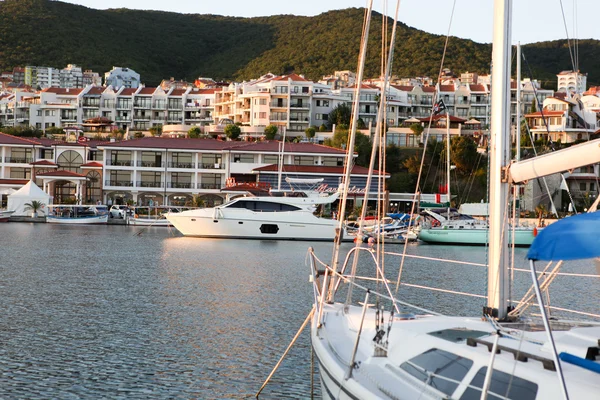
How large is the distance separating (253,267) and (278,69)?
150321 millimetres

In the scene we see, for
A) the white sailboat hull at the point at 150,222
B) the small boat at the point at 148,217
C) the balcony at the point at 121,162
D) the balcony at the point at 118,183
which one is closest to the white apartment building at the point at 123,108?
the balcony at the point at 121,162

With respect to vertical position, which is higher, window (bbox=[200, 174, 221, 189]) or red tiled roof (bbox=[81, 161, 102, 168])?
red tiled roof (bbox=[81, 161, 102, 168])

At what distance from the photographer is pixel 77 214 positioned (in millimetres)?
79500

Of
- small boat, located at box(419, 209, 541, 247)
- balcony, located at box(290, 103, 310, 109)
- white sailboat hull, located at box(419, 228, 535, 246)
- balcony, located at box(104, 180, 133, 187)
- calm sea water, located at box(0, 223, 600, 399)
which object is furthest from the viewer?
balcony, located at box(290, 103, 310, 109)

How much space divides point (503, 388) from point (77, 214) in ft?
240

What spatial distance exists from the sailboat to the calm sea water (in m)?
3.96

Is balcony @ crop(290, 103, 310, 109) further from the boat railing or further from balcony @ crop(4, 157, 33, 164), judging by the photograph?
the boat railing

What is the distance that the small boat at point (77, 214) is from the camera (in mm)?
77625

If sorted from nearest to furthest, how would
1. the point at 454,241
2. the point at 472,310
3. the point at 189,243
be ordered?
the point at 472,310 < the point at 189,243 < the point at 454,241

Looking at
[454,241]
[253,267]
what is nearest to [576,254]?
[253,267]

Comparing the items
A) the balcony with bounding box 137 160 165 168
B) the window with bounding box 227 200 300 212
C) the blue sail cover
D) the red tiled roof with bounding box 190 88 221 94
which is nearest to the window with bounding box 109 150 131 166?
the balcony with bounding box 137 160 165 168

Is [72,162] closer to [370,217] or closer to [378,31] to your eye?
[370,217]

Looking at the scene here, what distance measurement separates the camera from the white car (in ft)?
268

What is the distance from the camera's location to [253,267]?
41594mm
